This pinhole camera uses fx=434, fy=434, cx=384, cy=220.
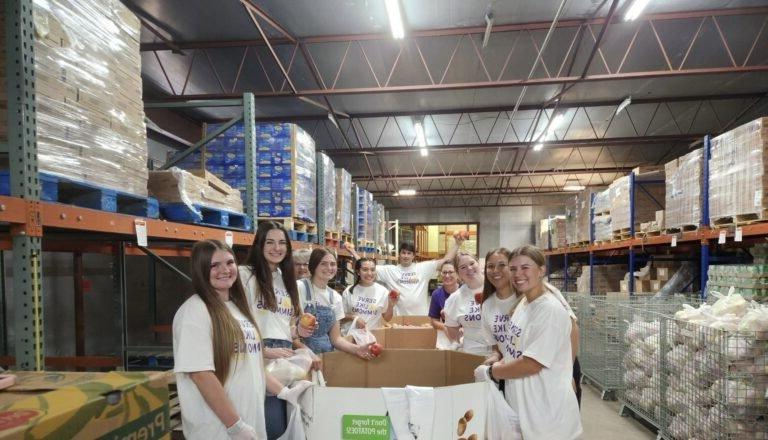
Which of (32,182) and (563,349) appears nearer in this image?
(32,182)

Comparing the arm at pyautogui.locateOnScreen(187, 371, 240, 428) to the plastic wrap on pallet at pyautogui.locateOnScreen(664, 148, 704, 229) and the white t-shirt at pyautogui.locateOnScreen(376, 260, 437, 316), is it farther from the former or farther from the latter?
the plastic wrap on pallet at pyautogui.locateOnScreen(664, 148, 704, 229)

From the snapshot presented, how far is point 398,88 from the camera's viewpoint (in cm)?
919

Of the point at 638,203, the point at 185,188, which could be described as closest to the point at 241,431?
the point at 185,188

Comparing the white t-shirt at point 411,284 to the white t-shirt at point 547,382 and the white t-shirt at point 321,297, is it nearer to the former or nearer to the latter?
the white t-shirt at point 321,297

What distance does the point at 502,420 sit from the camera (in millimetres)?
2369

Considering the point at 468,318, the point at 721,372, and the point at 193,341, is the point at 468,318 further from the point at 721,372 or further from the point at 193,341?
the point at 193,341

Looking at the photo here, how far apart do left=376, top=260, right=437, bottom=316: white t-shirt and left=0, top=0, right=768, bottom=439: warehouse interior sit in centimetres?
137

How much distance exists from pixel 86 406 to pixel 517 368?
6.77ft

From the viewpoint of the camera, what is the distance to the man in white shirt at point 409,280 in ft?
18.9

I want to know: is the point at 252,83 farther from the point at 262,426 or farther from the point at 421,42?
the point at 262,426

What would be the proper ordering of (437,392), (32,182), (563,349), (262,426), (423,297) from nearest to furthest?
(437,392) → (32,182) → (262,426) → (563,349) → (423,297)

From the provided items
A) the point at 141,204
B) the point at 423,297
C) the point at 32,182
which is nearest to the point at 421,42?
the point at 423,297

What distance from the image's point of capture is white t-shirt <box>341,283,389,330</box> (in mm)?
4691

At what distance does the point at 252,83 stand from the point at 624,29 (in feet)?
27.4
